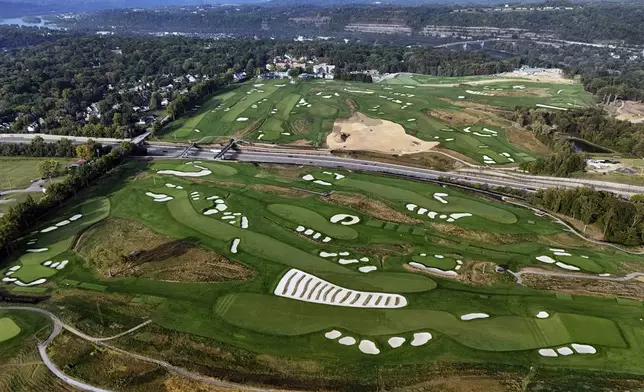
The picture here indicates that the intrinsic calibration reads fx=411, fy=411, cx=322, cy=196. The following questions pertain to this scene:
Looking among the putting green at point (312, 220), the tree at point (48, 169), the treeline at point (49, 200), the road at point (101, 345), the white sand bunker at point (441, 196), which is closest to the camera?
the road at point (101, 345)

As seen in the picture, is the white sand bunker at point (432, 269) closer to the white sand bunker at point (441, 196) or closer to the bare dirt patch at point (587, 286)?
the bare dirt patch at point (587, 286)

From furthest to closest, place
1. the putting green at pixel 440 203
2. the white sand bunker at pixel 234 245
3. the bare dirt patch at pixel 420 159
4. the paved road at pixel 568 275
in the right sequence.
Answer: the bare dirt patch at pixel 420 159 → the putting green at pixel 440 203 → the white sand bunker at pixel 234 245 → the paved road at pixel 568 275

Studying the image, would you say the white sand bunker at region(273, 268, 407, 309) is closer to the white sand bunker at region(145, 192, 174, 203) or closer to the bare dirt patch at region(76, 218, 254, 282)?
the bare dirt patch at region(76, 218, 254, 282)

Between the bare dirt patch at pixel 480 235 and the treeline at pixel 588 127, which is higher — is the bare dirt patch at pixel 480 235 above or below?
below

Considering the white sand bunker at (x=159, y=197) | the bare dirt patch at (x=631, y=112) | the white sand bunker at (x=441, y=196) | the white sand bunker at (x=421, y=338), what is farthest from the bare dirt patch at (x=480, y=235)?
the bare dirt patch at (x=631, y=112)

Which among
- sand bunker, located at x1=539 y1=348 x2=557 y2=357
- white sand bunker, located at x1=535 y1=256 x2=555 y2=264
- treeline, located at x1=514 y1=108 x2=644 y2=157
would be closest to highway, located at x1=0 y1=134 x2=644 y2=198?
treeline, located at x1=514 y1=108 x2=644 y2=157
